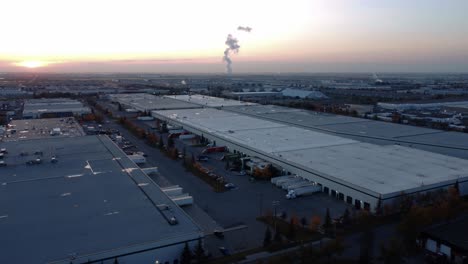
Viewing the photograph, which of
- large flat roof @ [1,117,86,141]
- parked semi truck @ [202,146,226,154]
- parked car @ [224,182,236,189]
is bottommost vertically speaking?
parked car @ [224,182,236,189]

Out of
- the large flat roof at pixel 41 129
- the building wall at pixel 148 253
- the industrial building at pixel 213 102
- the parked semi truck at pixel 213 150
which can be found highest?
the industrial building at pixel 213 102

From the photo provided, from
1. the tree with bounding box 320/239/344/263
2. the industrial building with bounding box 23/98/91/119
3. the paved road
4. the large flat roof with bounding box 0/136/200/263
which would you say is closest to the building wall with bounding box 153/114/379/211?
the paved road

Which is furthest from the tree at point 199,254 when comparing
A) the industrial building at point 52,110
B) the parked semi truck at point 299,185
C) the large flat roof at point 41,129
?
the industrial building at point 52,110

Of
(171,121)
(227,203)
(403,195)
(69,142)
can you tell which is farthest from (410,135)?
(69,142)

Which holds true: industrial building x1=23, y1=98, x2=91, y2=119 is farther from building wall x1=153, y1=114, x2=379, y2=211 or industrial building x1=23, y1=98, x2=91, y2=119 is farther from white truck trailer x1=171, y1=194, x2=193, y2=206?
white truck trailer x1=171, y1=194, x2=193, y2=206

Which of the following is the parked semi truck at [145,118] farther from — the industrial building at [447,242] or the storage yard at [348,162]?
the industrial building at [447,242]

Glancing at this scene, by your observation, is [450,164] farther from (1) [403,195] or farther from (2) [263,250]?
(2) [263,250]

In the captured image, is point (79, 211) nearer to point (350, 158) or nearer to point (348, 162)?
point (348, 162)
